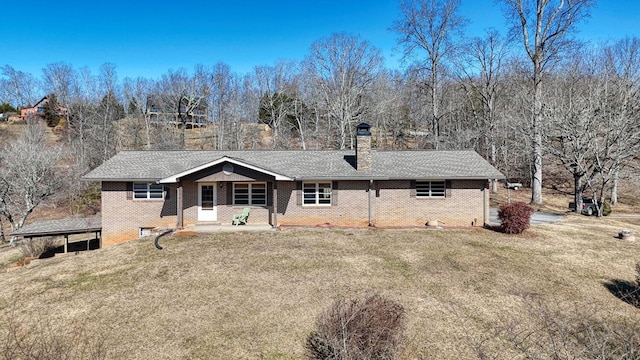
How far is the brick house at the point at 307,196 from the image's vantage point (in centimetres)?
1770

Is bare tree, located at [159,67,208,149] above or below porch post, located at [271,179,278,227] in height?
above

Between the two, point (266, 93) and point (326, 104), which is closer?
point (326, 104)

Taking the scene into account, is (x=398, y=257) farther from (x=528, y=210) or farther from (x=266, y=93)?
(x=266, y=93)

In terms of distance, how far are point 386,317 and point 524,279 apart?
719 cm

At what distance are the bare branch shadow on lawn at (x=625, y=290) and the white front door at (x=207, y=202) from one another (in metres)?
16.9

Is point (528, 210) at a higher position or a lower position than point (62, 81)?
lower

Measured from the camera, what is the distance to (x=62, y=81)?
44375 millimetres

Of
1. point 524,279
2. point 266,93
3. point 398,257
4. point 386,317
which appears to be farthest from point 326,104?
point 386,317

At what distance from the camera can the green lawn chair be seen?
17.7 metres

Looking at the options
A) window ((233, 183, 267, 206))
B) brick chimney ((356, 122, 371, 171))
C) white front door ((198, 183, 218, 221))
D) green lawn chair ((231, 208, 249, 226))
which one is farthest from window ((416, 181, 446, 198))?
white front door ((198, 183, 218, 221))

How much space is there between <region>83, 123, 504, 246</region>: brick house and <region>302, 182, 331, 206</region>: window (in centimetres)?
5

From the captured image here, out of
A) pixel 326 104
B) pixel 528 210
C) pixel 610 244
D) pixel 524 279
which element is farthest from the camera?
pixel 326 104

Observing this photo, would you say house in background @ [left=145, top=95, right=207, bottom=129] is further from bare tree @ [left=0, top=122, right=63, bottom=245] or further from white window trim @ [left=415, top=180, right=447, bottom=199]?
white window trim @ [left=415, top=180, right=447, bottom=199]

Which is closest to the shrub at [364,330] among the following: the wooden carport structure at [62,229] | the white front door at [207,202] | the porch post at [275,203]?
the porch post at [275,203]
